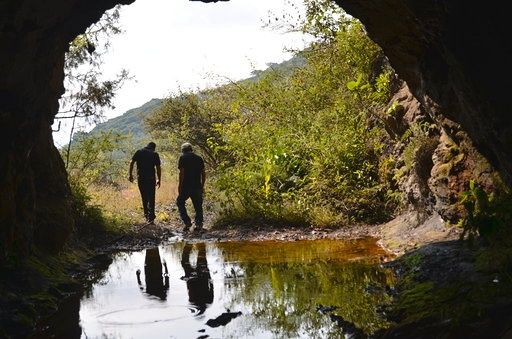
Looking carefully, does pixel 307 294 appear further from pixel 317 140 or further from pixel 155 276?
pixel 317 140

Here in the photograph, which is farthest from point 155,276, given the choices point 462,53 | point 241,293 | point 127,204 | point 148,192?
point 127,204

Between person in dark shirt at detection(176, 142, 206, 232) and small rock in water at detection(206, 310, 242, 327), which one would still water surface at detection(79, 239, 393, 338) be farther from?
person in dark shirt at detection(176, 142, 206, 232)

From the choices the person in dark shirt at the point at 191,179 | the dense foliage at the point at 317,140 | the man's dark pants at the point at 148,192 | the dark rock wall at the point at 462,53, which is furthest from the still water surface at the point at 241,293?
the man's dark pants at the point at 148,192

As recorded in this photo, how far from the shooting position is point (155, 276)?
9508mm

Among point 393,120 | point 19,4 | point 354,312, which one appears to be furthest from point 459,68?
point 393,120

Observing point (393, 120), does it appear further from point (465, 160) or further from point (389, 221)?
point (465, 160)

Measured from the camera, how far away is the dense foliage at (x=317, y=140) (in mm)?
14711

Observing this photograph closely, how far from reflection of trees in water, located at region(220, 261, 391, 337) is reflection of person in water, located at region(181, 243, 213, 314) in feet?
1.10

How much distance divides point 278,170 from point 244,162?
222 cm

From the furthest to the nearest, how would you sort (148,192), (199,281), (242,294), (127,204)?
1. (127,204)
2. (148,192)
3. (199,281)
4. (242,294)

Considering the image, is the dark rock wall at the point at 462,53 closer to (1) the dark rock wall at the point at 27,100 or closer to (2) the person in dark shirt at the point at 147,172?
(1) the dark rock wall at the point at 27,100

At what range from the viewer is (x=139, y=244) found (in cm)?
1355

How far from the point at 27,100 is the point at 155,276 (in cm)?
350

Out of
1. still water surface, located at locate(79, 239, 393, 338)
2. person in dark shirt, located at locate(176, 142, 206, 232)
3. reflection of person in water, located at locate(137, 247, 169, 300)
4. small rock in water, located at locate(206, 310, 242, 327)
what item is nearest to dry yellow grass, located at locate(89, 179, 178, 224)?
person in dark shirt, located at locate(176, 142, 206, 232)
